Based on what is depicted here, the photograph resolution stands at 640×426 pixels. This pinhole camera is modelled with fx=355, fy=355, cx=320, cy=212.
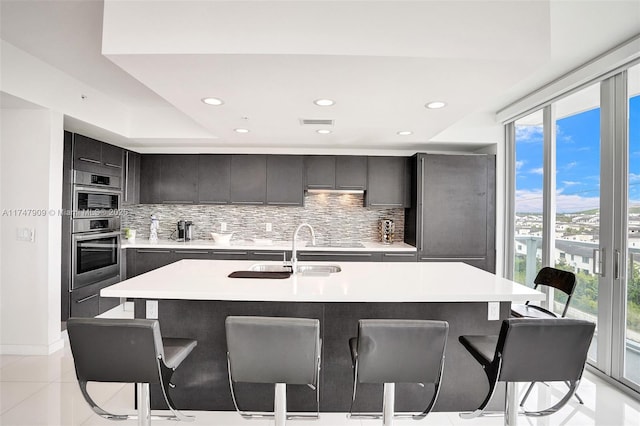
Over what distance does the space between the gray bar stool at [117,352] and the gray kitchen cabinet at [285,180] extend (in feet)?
11.5

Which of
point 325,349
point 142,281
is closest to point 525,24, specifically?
point 325,349

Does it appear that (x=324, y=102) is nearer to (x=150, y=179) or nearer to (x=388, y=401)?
(x=388, y=401)

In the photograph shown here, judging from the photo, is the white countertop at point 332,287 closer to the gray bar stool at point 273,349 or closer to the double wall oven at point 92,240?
the gray bar stool at point 273,349

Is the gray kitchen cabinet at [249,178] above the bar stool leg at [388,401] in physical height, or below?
above

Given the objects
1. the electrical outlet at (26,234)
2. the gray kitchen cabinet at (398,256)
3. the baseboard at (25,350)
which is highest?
the electrical outlet at (26,234)

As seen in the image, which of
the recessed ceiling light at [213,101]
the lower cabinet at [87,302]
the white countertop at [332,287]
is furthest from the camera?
the lower cabinet at [87,302]

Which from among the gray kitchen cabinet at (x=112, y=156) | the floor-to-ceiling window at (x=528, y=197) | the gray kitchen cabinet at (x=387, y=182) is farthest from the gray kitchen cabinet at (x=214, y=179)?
the floor-to-ceiling window at (x=528, y=197)

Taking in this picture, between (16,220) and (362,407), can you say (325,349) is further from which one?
(16,220)

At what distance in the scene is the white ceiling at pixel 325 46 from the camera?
5.99 feet

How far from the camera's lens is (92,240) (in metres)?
4.05

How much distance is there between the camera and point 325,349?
2309mm

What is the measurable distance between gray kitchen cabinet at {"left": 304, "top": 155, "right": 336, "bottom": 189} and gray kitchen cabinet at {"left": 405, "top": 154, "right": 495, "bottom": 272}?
1.18 metres

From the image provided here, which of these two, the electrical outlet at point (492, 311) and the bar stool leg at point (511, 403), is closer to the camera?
the bar stool leg at point (511, 403)

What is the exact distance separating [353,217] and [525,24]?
369 centimetres
